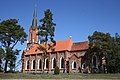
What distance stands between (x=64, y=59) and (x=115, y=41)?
19454 mm

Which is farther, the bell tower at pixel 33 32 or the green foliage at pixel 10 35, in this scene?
the bell tower at pixel 33 32

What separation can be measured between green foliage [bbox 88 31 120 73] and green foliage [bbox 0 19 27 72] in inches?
789

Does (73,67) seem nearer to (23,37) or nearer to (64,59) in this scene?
(64,59)

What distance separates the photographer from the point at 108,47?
5372 centimetres

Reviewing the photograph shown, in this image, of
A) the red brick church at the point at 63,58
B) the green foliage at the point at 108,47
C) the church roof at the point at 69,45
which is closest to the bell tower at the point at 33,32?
the red brick church at the point at 63,58

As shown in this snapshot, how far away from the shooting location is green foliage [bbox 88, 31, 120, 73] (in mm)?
52344

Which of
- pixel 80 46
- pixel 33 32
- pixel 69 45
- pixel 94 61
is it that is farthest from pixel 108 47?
pixel 33 32

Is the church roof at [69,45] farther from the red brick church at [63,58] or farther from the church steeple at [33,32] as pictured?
the church steeple at [33,32]

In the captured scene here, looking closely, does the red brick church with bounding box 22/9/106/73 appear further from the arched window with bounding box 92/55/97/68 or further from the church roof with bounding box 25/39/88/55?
the arched window with bounding box 92/55/97/68

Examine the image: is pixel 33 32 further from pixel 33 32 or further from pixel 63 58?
Answer: pixel 63 58

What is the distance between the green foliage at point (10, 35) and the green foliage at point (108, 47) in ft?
65.7

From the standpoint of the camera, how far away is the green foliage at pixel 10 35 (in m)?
57.4

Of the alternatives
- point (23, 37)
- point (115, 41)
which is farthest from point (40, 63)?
point (115, 41)

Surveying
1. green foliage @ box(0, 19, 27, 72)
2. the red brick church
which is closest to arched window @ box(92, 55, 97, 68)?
the red brick church
